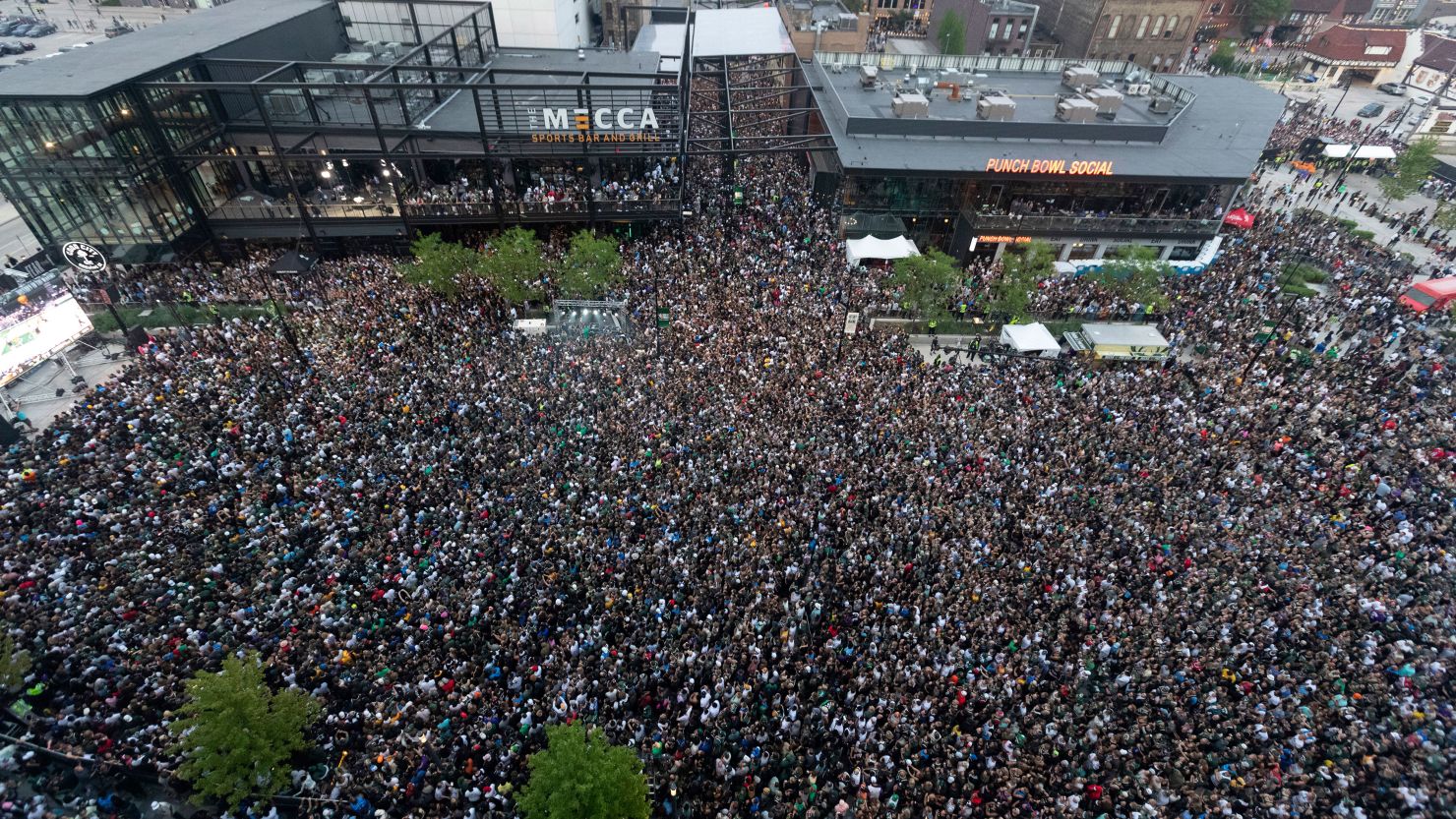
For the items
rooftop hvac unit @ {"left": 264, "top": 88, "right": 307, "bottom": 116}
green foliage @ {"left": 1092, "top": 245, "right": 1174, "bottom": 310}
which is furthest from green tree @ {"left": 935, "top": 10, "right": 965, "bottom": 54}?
rooftop hvac unit @ {"left": 264, "top": 88, "right": 307, "bottom": 116}

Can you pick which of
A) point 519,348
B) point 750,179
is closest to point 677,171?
point 750,179

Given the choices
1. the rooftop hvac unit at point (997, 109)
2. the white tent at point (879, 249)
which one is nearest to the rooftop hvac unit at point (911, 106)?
the rooftop hvac unit at point (997, 109)

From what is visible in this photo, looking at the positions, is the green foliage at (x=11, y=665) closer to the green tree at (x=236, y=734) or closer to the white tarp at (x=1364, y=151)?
the green tree at (x=236, y=734)

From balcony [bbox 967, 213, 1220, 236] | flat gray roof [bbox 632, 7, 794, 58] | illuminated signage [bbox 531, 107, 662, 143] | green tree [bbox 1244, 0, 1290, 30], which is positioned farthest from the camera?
green tree [bbox 1244, 0, 1290, 30]

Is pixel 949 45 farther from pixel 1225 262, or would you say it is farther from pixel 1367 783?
pixel 1367 783

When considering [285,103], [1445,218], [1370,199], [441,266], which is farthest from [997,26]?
[285,103]

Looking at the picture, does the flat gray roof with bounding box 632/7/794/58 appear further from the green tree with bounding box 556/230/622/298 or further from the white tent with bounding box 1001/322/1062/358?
the white tent with bounding box 1001/322/1062/358
